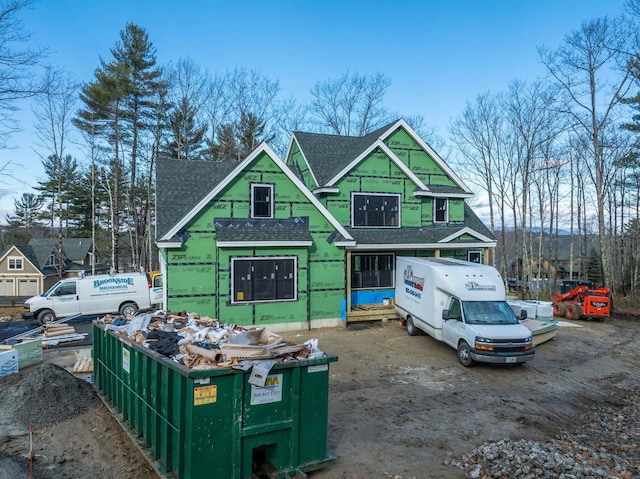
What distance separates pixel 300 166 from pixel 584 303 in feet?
49.6

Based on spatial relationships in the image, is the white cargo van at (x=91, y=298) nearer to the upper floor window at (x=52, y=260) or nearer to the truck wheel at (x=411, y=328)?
the truck wheel at (x=411, y=328)

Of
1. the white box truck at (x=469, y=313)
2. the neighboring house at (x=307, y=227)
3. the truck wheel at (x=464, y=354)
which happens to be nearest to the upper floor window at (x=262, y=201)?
the neighboring house at (x=307, y=227)

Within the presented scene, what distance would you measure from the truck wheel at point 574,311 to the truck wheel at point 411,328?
9.37m

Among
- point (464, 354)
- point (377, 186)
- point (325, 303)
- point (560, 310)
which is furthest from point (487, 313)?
point (560, 310)

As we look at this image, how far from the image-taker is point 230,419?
517 cm

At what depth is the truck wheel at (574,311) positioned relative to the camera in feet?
64.6

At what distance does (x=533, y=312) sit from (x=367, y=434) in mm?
12941

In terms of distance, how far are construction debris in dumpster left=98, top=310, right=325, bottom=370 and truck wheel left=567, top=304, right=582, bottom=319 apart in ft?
59.6

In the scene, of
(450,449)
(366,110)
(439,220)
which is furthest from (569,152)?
(450,449)

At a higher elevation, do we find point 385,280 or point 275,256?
point 275,256

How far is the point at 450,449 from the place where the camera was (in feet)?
22.5

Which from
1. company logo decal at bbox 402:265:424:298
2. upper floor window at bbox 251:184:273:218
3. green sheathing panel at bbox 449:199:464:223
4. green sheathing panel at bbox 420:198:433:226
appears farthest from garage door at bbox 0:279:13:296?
green sheathing panel at bbox 449:199:464:223

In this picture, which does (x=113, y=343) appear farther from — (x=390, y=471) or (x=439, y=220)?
(x=439, y=220)

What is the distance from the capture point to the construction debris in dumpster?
17.5ft
